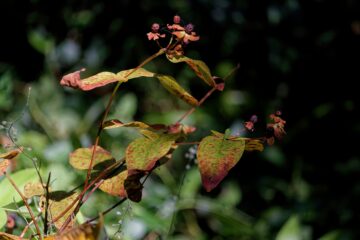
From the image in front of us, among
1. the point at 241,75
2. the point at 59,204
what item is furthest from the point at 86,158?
the point at 241,75

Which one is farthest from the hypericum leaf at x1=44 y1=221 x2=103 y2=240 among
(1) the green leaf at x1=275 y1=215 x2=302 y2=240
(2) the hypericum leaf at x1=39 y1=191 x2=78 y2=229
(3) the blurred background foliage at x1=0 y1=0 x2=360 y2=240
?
(3) the blurred background foliage at x1=0 y1=0 x2=360 y2=240

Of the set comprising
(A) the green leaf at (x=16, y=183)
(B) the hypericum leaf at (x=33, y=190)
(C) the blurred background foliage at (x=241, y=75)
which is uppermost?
(B) the hypericum leaf at (x=33, y=190)

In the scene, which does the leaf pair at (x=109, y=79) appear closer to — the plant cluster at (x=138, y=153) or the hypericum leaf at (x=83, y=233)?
the plant cluster at (x=138, y=153)

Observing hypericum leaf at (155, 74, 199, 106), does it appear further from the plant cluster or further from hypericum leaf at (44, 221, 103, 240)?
hypericum leaf at (44, 221, 103, 240)

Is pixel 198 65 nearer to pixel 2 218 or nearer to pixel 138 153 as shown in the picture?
pixel 138 153

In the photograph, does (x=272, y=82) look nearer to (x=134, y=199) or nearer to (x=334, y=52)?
(x=334, y=52)

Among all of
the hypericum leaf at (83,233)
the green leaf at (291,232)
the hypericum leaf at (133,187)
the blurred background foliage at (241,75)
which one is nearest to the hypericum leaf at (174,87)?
the hypericum leaf at (133,187)
